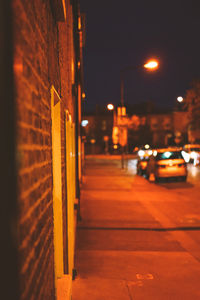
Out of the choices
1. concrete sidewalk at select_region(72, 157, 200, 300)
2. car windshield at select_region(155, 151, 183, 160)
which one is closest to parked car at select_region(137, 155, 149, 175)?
car windshield at select_region(155, 151, 183, 160)

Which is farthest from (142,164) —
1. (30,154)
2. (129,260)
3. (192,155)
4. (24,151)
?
(24,151)

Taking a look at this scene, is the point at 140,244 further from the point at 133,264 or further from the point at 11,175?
the point at 11,175

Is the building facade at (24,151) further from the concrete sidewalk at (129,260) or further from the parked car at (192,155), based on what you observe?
the parked car at (192,155)

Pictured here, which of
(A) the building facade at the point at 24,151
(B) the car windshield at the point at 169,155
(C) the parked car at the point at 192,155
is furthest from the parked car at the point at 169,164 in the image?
(A) the building facade at the point at 24,151

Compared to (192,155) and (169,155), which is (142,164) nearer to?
(169,155)

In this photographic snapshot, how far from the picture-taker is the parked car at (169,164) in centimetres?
1748

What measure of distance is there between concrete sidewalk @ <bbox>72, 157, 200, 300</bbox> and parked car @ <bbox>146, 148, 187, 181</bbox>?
710 cm

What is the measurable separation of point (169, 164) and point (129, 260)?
38.8ft

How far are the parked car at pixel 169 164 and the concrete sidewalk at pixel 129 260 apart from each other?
710 centimetres

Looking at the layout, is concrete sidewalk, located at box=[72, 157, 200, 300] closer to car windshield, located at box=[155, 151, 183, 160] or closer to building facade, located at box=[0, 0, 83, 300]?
building facade, located at box=[0, 0, 83, 300]

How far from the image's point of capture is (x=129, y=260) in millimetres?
6188

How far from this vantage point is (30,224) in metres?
1.76

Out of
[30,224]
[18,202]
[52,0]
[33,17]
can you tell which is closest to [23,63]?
[33,17]

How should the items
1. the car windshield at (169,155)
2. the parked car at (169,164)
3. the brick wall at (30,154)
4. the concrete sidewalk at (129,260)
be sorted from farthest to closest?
the car windshield at (169,155), the parked car at (169,164), the concrete sidewalk at (129,260), the brick wall at (30,154)
